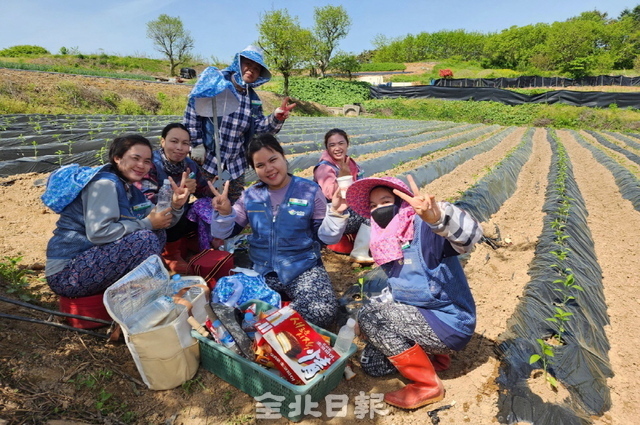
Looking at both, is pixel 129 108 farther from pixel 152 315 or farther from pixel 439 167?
pixel 152 315

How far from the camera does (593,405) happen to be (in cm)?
201

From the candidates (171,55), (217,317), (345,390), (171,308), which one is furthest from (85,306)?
(171,55)

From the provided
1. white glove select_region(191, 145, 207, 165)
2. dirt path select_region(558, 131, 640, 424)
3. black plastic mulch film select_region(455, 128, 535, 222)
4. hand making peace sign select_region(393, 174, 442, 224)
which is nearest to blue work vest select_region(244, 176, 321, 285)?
white glove select_region(191, 145, 207, 165)

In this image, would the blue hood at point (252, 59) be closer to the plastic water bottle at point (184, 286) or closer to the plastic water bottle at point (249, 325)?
the plastic water bottle at point (184, 286)

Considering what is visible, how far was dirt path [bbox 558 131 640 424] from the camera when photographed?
2.15m

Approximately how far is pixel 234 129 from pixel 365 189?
5.90 ft

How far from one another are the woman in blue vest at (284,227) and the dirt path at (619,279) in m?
1.68

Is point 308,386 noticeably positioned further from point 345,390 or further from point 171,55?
point 171,55

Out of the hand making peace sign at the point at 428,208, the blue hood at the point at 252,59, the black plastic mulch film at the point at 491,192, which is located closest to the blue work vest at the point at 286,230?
the hand making peace sign at the point at 428,208

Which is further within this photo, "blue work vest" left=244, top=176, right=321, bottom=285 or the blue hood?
the blue hood

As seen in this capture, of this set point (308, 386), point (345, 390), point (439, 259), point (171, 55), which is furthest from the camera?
point (171, 55)

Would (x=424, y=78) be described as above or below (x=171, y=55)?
below

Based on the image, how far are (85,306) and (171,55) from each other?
54.1 metres

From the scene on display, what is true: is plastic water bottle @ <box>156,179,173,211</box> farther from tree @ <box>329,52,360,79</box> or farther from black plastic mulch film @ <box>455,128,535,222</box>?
tree @ <box>329,52,360,79</box>
